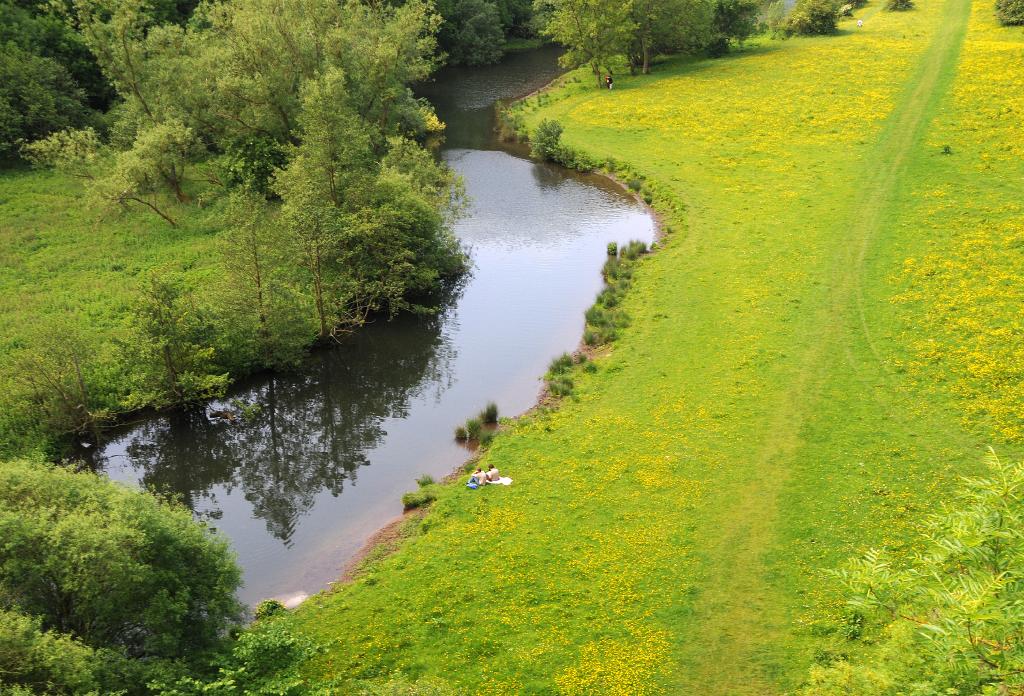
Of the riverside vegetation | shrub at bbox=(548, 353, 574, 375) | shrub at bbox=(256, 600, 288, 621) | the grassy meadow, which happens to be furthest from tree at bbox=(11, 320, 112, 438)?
shrub at bbox=(548, 353, 574, 375)

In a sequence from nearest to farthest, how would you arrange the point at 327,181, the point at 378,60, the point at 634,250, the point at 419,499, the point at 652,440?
the point at 419,499 → the point at 652,440 → the point at 327,181 → the point at 634,250 → the point at 378,60

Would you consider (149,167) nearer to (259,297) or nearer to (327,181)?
(327,181)

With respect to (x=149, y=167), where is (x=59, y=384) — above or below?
below

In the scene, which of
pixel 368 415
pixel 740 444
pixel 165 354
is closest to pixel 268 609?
pixel 368 415

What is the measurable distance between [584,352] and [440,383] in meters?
7.20

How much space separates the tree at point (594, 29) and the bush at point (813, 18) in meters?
26.0

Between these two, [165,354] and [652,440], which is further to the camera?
[165,354]

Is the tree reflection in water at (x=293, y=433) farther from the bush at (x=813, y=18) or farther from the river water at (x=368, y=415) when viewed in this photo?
the bush at (x=813, y=18)

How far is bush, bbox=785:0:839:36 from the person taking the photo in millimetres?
89188

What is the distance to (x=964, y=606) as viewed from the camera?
921 cm

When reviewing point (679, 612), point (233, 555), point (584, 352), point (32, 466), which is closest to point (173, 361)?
point (32, 466)

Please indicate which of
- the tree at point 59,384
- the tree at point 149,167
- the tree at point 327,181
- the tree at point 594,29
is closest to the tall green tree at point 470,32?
the tree at point 594,29

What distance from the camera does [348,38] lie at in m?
50.6

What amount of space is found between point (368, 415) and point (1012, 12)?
85713 millimetres
